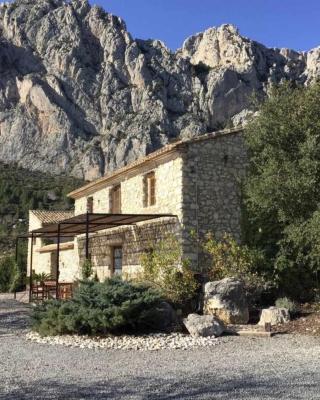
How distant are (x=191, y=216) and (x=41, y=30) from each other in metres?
69.0

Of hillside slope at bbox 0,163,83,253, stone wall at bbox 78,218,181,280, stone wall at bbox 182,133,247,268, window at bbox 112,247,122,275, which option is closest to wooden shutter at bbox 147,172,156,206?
stone wall at bbox 78,218,181,280

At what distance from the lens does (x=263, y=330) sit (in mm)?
10383

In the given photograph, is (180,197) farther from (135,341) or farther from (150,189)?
(135,341)

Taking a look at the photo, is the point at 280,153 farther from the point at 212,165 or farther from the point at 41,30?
the point at 41,30

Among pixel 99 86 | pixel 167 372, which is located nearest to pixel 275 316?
pixel 167 372

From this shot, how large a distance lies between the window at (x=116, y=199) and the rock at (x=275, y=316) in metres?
7.87

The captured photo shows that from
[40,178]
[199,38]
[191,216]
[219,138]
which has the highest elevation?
[199,38]

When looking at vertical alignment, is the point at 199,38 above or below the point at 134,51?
above

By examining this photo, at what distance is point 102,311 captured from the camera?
9.55 m

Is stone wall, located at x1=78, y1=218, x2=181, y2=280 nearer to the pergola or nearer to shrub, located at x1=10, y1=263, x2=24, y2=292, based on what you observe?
the pergola

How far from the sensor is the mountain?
203 feet

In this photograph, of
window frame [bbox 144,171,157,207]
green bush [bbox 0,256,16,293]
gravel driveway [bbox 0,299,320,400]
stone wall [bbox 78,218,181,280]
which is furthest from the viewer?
green bush [bbox 0,256,16,293]

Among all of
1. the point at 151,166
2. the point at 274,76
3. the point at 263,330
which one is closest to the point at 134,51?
the point at 274,76

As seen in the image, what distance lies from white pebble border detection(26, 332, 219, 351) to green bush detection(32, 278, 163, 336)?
0.26m
